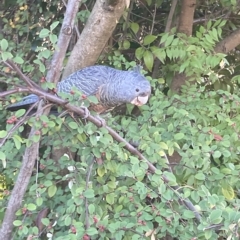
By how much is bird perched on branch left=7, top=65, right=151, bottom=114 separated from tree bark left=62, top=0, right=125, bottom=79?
0.03m

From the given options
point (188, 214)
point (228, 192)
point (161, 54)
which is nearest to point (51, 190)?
point (188, 214)

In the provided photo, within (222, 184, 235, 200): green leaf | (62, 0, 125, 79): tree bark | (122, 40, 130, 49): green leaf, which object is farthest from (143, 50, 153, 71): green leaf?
(222, 184, 235, 200): green leaf

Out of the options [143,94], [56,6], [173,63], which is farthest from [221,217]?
[56,6]

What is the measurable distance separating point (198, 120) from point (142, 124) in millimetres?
199

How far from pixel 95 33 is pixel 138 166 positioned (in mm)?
495

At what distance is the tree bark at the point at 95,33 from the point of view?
1149mm

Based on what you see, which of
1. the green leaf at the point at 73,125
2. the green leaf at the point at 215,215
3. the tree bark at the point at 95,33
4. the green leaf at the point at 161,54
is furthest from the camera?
the green leaf at the point at 161,54

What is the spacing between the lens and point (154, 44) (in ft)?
5.28

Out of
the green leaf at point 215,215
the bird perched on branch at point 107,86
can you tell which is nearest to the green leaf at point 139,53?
the bird perched on branch at point 107,86

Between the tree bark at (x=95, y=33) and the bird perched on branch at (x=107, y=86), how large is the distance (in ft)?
0.11

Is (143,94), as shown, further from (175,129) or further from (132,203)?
(132,203)

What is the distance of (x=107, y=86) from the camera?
4.37 ft

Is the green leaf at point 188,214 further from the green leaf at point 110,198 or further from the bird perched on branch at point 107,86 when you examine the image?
the bird perched on branch at point 107,86

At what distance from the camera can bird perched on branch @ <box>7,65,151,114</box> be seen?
1.21 metres
